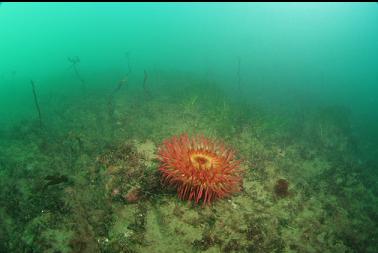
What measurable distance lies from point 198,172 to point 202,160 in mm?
533

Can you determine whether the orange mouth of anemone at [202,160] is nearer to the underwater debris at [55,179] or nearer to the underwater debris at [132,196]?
the underwater debris at [132,196]

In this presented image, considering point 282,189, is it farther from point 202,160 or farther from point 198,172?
point 198,172

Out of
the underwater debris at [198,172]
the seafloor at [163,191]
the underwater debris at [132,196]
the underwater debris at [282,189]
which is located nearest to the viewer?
the seafloor at [163,191]

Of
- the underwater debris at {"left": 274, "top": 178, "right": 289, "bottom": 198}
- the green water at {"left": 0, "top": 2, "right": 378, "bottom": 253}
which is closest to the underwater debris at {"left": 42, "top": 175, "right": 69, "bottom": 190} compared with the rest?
the green water at {"left": 0, "top": 2, "right": 378, "bottom": 253}

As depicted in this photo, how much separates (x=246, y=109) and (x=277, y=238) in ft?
20.0

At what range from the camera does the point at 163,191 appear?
4840 millimetres

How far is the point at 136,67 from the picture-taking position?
1942 cm

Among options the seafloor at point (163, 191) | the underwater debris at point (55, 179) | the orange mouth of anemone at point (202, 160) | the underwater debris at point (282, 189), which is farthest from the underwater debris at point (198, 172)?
the underwater debris at point (55, 179)

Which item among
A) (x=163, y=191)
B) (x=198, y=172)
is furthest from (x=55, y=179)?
(x=198, y=172)

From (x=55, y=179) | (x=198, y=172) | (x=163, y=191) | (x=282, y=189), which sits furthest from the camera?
(x=282, y=189)

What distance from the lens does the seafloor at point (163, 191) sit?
4141 mm

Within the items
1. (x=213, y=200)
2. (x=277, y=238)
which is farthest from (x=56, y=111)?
(x=277, y=238)

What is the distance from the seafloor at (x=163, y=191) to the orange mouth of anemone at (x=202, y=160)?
2.20 feet

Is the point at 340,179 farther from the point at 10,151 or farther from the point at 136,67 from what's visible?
the point at 136,67
